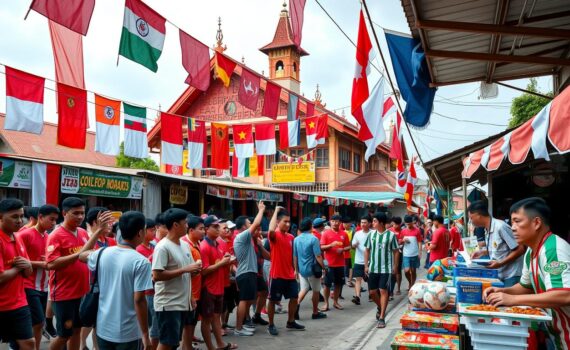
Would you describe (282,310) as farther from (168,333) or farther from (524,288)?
(524,288)

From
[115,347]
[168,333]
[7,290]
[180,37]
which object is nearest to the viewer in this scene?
[115,347]

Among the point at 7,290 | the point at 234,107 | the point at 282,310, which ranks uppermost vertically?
the point at 234,107

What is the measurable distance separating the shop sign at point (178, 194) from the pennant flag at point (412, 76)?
865 cm

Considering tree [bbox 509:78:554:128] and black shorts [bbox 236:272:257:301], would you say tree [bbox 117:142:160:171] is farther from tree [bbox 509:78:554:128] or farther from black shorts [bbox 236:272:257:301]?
black shorts [bbox 236:272:257:301]

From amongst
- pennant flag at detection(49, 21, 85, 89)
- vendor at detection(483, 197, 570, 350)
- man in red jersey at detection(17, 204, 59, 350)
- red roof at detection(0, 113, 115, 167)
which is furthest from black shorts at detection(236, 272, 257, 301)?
red roof at detection(0, 113, 115, 167)

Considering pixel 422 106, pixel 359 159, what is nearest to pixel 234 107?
pixel 359 159

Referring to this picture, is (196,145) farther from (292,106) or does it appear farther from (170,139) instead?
(292,106)

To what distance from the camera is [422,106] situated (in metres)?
7.66

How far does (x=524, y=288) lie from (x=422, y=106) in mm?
4447

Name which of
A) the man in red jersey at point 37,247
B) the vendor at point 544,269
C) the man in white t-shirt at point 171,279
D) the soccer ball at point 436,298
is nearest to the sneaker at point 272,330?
the man in white t-shirt at point 171,279

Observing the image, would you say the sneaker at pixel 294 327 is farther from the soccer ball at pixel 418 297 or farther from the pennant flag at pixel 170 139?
the pennant flag at pixel 170 139

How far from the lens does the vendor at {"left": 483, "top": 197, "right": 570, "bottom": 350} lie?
301 centimetres

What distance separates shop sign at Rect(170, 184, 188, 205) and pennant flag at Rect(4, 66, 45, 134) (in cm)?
528

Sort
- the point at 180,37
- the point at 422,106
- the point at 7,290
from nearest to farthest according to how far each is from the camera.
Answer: the point at 7,290 → the point at 422,106 → the point at 180,37
